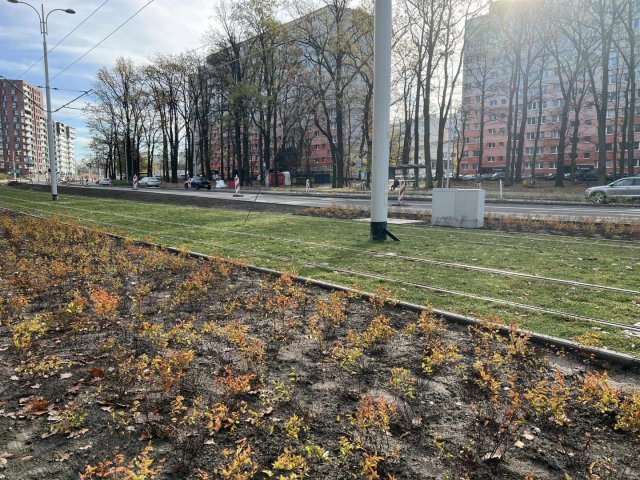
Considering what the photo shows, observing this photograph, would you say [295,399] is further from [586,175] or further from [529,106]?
[529,106]

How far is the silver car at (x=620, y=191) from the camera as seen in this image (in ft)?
84.5

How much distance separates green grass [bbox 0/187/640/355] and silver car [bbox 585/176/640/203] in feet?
58.6

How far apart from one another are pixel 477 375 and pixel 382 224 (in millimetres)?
7518

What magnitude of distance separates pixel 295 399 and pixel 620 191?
28.7 metres

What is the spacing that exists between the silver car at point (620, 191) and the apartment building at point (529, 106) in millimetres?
15841

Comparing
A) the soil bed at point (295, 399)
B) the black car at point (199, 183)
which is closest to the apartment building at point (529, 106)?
the black car at point (199, 183)

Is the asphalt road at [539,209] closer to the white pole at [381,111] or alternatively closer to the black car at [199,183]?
the white pole at [381,111]

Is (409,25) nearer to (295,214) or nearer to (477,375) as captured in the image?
(295,214)

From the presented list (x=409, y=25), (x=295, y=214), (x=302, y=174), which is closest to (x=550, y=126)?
(x=302, y=174)

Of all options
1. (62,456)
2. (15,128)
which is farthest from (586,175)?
(15,128)

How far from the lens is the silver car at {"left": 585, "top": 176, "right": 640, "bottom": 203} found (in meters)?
25.8

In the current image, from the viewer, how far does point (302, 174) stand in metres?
66.3

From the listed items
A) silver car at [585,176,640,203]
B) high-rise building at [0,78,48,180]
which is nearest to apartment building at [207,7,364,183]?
silver car at [585,176,640,203]

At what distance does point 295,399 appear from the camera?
11.0ft
